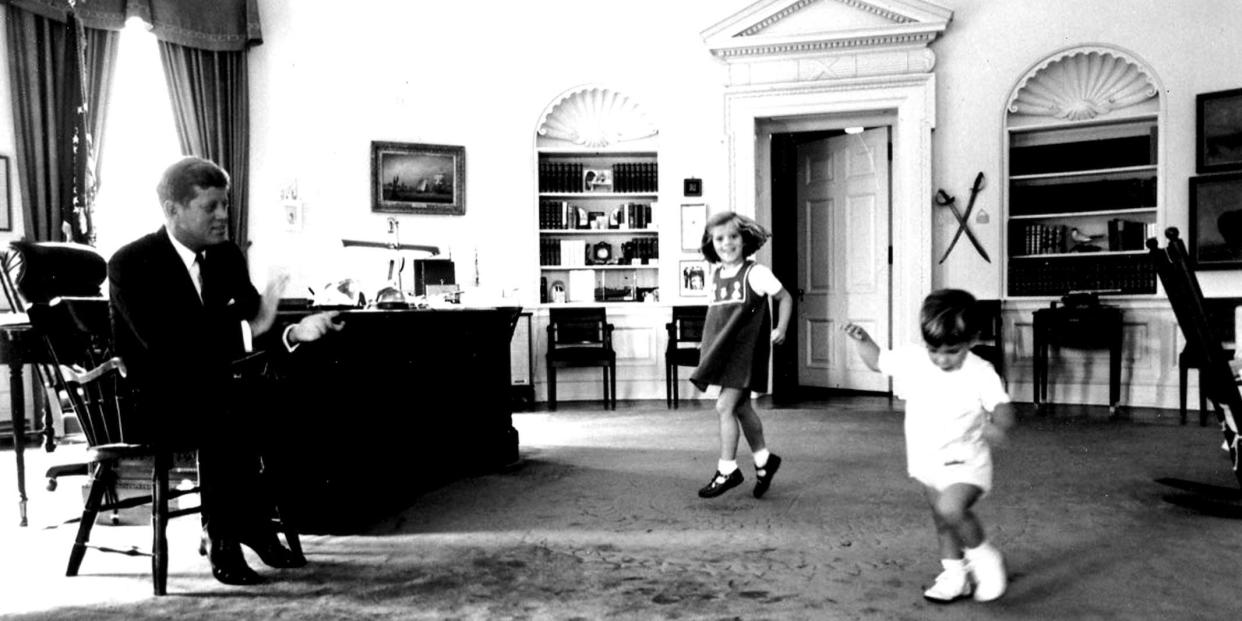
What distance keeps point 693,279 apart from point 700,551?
5279 millimetres

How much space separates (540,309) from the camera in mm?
8211

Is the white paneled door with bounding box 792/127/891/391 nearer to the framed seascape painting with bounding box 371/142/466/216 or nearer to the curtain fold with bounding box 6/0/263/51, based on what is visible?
the framed seascape painting with bounding box 371/142/466/216

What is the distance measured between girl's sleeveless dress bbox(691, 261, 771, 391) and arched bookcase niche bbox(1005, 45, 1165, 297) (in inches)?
182

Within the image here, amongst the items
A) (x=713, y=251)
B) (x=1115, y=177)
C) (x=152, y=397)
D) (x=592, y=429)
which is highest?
(x=1115, y=177)

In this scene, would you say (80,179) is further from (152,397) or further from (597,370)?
(152,397)

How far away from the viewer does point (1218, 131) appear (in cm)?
686

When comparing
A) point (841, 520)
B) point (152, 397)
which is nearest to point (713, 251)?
point (841, 520)

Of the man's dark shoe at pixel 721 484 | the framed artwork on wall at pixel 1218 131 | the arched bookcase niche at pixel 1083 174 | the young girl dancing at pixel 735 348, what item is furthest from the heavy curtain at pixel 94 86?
the framed artwork on wall at pixel 1218 131

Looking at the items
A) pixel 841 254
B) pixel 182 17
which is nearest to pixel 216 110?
pixel 182 17

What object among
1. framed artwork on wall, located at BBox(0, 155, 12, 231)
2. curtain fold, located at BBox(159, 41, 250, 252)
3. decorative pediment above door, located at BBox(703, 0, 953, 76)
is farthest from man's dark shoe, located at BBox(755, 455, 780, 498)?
framed artwork on wall, located at BBox(0, 155, 12, 231)

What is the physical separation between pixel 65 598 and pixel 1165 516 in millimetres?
3873

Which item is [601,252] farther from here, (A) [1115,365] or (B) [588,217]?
(A) [1115,365]

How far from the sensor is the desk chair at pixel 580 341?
760cm

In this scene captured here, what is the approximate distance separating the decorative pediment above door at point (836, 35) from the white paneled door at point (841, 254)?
30.0 inches
